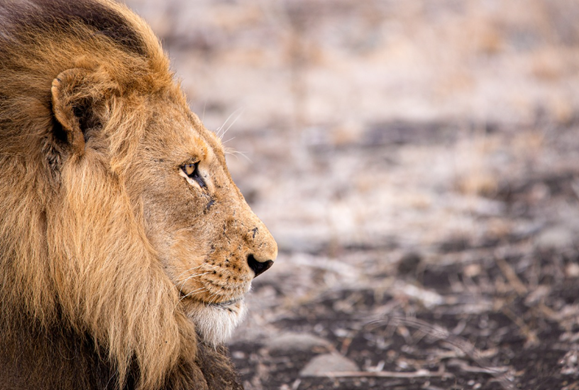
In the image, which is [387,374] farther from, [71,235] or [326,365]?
[71,235]

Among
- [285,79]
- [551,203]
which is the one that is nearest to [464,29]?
[285,79]

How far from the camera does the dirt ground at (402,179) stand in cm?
340

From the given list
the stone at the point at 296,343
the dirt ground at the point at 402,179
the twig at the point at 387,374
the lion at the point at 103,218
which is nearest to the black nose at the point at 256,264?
the lion at the point at 103,218

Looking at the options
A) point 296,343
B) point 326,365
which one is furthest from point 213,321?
point 296,343

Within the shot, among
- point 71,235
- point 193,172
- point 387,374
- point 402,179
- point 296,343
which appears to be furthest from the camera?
point 402,179

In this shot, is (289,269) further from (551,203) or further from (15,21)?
(15,21)

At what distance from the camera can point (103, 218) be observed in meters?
2.01

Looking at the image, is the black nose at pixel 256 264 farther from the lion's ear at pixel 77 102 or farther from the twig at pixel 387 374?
the twig at pixel 387 374

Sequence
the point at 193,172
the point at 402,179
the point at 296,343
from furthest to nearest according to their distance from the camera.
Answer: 1. the point at 402,179
2. the point at 296,343
3. the point at 193,172

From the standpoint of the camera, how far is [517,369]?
3.08m

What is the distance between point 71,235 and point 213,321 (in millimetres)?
578

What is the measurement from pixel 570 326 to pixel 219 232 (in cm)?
223

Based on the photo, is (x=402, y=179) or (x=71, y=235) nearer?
(x=71, y=235)

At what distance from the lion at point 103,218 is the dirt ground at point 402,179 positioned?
516mm
